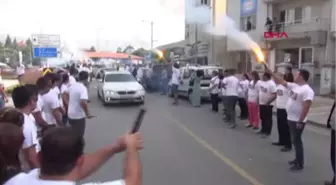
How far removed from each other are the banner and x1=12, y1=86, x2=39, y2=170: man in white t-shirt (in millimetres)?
27805

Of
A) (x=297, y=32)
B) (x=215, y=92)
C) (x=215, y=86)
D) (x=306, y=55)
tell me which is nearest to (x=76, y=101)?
(x=215, y=92)

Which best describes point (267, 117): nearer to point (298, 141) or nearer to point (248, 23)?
point (298, 141)

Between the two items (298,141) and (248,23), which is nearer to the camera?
(298,141)

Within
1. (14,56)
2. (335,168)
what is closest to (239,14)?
(335,168)


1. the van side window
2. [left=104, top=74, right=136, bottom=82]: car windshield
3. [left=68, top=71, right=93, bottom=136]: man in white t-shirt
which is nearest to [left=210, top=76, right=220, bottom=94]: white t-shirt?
the van side window

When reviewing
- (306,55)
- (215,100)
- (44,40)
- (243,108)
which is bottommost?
(243,108)

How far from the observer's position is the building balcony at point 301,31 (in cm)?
2228

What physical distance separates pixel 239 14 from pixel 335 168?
93.9 ft

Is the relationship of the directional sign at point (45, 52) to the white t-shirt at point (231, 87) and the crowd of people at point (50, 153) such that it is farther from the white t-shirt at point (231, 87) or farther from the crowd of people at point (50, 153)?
the crowd of people at point (50, 153)

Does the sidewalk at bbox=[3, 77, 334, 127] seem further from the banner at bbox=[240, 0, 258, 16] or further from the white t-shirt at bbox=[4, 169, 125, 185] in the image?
the banner at bbox=[240, 0, 258, 16]

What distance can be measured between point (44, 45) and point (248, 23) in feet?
55.6

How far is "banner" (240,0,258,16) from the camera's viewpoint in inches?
1187

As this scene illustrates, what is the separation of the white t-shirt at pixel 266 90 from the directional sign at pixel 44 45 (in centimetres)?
1485

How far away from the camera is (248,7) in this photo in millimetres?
31250
